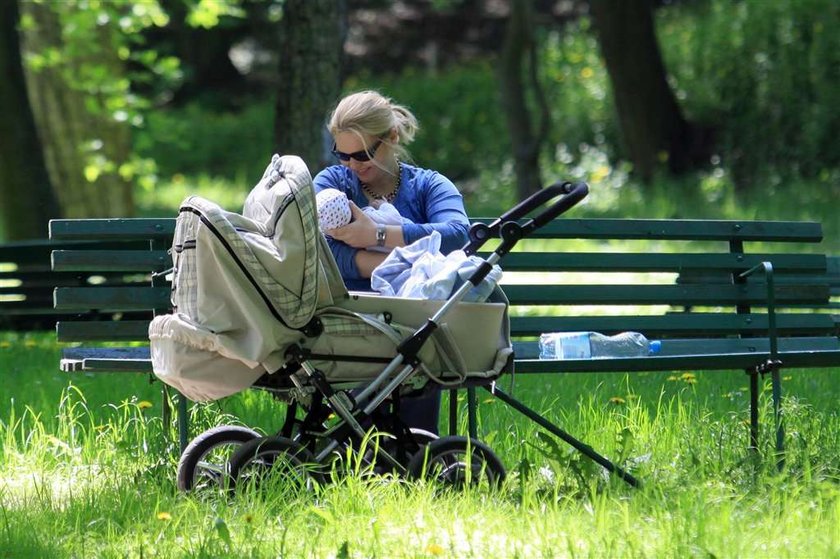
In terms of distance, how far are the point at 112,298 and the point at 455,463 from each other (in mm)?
1667

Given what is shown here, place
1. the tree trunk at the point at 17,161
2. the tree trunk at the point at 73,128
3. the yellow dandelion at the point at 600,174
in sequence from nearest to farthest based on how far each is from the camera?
the tree trunk at the point at 17,161, the tree trunk at the point at 73,128, the yellow dandelion at the point at 600,174

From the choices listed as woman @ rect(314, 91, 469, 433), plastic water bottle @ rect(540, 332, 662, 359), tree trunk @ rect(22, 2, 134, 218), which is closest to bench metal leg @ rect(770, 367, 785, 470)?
plastic water bottle @ rect(540, 332, 662, 359)

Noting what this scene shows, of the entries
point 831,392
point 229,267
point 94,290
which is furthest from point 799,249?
point 229,267

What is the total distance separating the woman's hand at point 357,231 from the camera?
4922 mm

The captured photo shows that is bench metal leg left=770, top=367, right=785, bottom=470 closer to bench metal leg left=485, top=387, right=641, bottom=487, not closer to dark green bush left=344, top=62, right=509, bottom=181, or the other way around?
bench metal leg left=485, top=387, right=641, bottom=487

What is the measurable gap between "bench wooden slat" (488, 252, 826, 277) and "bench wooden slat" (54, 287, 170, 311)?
1.43 metres

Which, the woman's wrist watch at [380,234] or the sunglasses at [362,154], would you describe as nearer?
the woman's wrist watch at [380,234]

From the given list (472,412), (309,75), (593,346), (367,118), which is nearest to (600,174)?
(309,75)

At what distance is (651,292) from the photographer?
612 cm

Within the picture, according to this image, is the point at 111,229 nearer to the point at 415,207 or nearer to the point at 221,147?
the point at 415,207

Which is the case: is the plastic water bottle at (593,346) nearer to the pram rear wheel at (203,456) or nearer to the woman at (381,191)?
the woman at (381,191)

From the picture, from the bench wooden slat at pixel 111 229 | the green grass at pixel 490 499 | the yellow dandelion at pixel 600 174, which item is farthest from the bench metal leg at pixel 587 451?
the yellow dandelion at pixel 600 174

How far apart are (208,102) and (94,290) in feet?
77.2

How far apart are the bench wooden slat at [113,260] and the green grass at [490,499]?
0.59 metres
